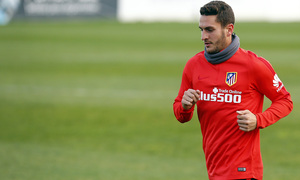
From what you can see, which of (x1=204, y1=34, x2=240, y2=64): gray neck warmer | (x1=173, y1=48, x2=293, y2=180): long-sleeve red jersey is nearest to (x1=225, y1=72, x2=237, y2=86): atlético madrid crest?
(x1=173, y1=48, x2=293, y2=180): long-sleeve red jersey

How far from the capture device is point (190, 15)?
92.5ft

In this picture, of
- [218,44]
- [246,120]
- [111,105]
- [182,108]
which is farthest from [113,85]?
[246,120]

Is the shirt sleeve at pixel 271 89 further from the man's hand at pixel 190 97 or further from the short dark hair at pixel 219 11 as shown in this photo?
the man's hand at pixel 190 97

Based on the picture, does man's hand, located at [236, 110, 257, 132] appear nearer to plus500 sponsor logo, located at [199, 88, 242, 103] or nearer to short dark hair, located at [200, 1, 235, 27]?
plus500 sponsor logo, located at [199, 88, 242, 103]

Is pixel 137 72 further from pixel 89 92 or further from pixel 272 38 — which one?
pixel 272 38

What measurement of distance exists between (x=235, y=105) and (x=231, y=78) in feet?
0.69

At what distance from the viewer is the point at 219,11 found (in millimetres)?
4777

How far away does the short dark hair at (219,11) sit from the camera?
4758 millimetres

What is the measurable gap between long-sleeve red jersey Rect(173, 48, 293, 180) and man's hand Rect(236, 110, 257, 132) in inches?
7.3

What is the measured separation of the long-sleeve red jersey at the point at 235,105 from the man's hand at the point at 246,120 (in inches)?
7.3

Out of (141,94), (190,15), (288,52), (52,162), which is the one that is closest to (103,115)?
(141,94)

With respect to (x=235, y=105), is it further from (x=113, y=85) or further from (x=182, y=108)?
(x=113, y=85)

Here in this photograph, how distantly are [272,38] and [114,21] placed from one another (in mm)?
8814

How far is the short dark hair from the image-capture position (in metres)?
4.76
